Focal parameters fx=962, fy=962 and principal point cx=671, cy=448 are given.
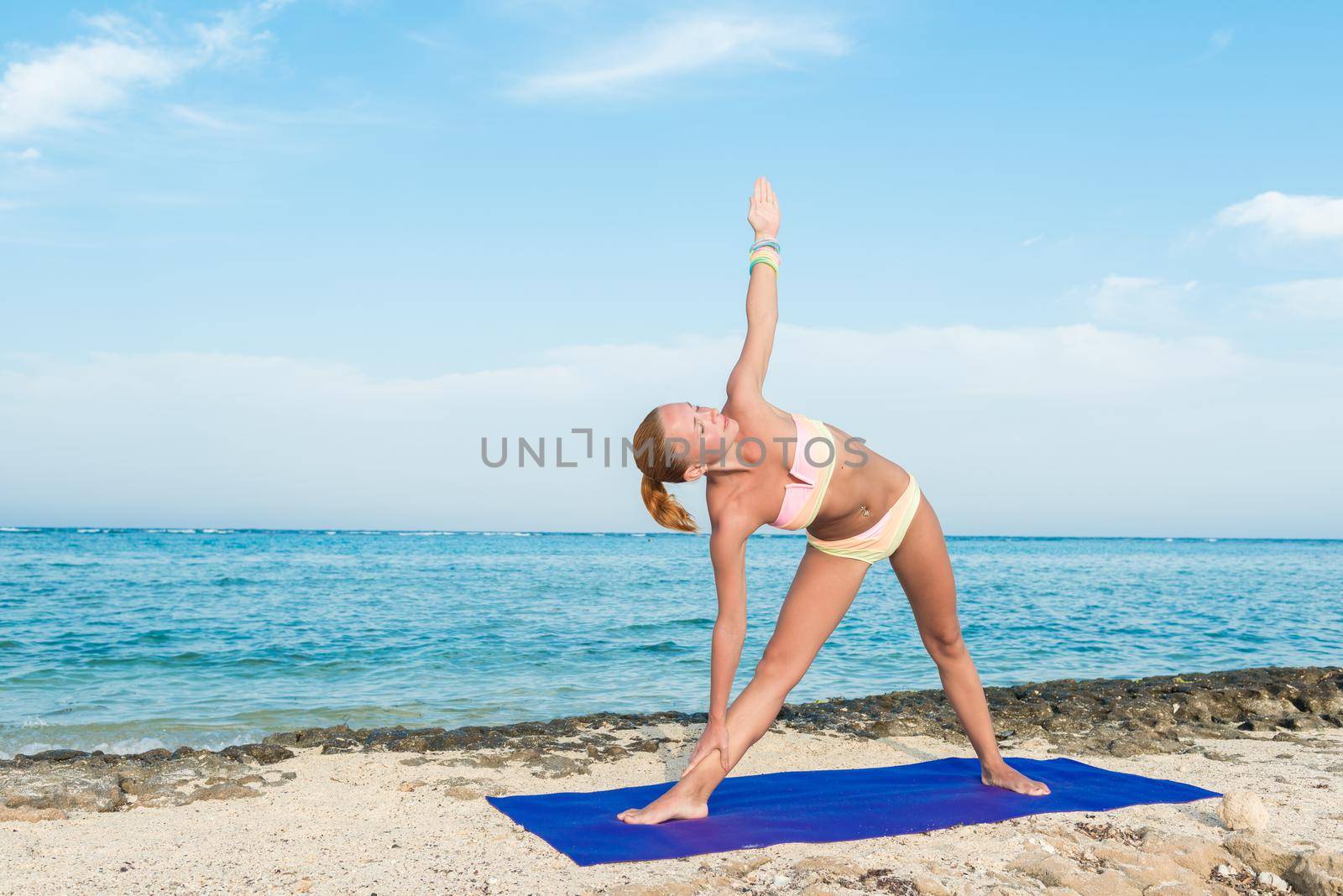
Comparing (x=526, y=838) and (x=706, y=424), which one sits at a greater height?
(x=706, y=424)

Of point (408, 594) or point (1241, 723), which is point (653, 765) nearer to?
point (1241, 723)

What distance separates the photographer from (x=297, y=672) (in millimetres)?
10656

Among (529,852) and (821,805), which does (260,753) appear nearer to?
(529,852)

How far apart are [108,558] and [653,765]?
37.5 metres

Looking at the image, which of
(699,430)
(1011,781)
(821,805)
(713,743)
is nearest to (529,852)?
(713,743)

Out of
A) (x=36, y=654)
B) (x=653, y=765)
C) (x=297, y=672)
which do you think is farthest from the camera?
(x=36, y=654)

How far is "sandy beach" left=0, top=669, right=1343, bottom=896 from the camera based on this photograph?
10.8 feet

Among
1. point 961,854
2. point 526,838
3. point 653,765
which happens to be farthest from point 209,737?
point 961,854

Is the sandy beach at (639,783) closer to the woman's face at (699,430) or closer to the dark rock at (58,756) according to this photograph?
the dark rock at (58,756)

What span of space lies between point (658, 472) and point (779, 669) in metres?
0.99

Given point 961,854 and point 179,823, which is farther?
point 179,823

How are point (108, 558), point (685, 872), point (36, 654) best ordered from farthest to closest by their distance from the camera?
point (108, 558) → point (36, 654) → point (685, 872)

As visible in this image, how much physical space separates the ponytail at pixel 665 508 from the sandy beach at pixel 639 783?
4.03ft

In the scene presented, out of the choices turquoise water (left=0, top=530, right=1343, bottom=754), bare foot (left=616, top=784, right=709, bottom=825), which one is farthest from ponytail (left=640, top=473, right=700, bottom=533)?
turquoise water (left=0, top=530, right=1343, bottom=754)
